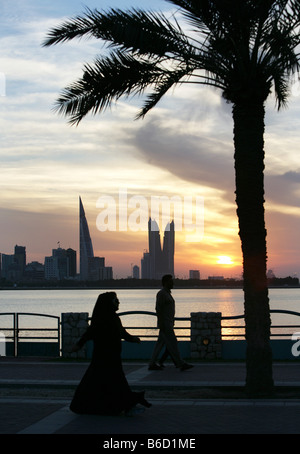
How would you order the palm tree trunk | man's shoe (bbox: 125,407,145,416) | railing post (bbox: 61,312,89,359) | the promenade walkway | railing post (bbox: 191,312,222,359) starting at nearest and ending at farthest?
the promenade walkway → man's shoe (bbox: 125,407,145,416) → the palm tree trunk → railing post (bbox: 191,312,222,359) → railing post (bbox: 61,312,89,359)

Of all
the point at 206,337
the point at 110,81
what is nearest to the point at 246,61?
the point at 110,81

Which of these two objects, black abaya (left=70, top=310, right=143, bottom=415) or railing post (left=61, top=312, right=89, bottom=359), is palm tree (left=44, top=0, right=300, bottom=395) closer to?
black abaya (left=70, top=310, right=143, bottom=415)

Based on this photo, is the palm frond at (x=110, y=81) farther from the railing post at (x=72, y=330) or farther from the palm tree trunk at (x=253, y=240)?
the railing post at (x=72, y=330)

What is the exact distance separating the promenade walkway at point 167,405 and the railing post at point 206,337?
72.1 inches

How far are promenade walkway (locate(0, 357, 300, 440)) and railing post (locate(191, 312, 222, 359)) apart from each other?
1.83m

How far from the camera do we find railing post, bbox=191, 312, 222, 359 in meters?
18.6

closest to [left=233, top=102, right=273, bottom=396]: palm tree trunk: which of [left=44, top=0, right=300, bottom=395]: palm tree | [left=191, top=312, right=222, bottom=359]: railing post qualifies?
[left=44, top=0, right=300, bottom=395]: palm tree

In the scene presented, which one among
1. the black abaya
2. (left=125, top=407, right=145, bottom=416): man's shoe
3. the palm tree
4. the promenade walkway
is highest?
the palm tree

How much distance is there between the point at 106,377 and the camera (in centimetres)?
1019

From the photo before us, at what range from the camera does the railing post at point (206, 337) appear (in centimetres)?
1859

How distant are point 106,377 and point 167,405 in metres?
1.30
